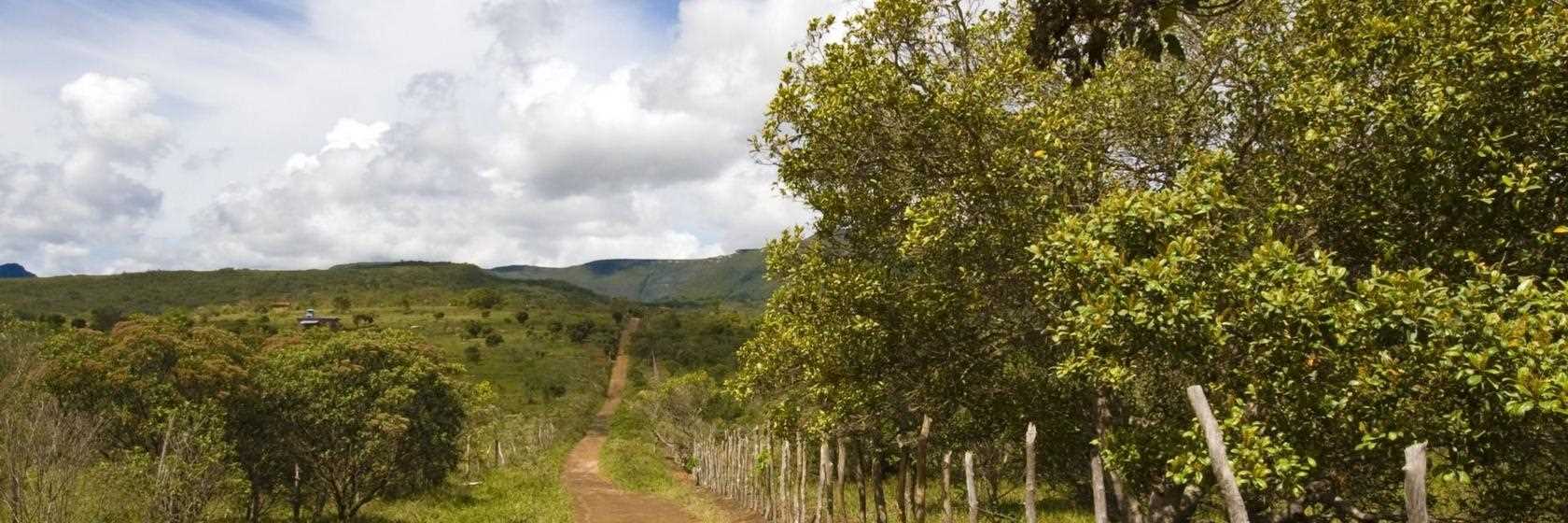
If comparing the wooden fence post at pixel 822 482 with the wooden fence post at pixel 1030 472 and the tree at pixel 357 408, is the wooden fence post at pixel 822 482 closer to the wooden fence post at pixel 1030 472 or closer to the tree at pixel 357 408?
the wooden fence post at pixel 1030 472

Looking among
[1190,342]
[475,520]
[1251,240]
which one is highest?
[1251,240]

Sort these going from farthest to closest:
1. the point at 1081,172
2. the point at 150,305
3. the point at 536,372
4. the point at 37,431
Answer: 1. the point at 150,305
2. the point at 536,372
3. the point at 37,431
4. the point at 1081,172

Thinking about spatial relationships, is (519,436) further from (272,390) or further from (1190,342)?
(1190,342)

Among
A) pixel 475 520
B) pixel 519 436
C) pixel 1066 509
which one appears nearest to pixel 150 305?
pixel 519 436

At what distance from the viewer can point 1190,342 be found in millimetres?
7156

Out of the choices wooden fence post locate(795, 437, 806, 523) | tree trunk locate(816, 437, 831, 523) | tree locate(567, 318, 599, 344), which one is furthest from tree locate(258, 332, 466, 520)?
tree locate(567, 318, 599, 344)

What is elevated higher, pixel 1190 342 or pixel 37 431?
pixel 1190 342

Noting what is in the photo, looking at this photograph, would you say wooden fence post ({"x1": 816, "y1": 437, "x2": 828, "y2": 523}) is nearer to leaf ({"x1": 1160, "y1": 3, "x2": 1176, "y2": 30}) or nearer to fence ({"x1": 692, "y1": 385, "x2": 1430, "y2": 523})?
fence ({"x1": 692, "y1": 385, "x2": 1430, "y2": 523})

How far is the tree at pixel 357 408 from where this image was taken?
21797 mm

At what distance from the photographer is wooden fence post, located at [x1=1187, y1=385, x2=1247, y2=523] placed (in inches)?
221

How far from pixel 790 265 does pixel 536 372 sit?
8645 centimetres

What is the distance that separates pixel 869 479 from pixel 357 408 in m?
21.9

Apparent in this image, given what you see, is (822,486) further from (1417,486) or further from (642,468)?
(642,468)

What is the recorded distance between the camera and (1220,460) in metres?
5.65
